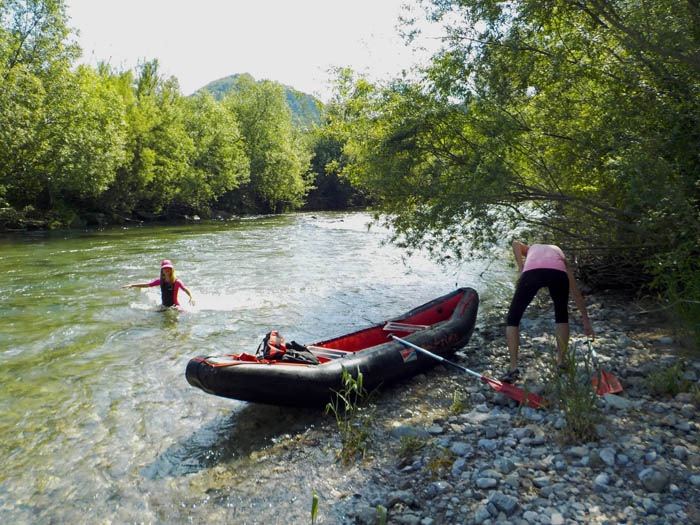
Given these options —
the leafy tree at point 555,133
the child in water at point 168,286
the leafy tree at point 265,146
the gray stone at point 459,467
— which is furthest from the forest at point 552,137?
the leafy tree at point 265,146

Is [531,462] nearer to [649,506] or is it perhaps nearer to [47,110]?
[649,506]

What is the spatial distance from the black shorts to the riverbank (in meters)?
0.69

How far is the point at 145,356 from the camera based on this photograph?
657 cm

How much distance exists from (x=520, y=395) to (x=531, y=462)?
116 centimetres

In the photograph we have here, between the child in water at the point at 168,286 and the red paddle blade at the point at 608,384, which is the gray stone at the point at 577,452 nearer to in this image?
the red paddle blade at the point at 608,384

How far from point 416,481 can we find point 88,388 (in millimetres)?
4228

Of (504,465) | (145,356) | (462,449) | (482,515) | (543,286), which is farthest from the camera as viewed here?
(145,356)

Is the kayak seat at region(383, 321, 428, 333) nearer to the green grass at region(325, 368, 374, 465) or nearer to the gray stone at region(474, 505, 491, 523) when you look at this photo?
the green grass at region(325, 368, 374, 465)

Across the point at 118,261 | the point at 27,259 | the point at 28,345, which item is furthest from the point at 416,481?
the point at 27,259

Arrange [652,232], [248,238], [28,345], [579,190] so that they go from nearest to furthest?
1. [652,232]
2. [28,345]
3. [579,190]
4. [248,238]

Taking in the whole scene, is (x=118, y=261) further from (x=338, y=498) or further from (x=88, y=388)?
(x=338, y=498)

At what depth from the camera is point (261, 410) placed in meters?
4.96

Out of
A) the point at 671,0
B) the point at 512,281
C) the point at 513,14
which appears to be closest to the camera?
the point at 671,0

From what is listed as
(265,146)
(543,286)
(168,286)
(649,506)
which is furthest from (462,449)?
(265,146)
